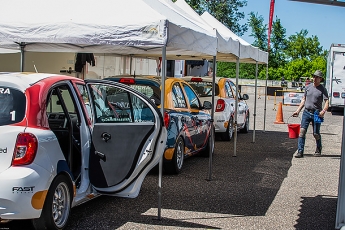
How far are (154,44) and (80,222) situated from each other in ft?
7.40

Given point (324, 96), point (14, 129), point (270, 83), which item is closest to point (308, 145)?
point (324, 96)

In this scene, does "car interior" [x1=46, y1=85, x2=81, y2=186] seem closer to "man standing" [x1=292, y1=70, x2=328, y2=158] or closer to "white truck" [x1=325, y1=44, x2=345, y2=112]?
"man standing" [x1=292, y1=70, x2=328, y2=158]

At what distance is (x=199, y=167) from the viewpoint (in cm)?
1042

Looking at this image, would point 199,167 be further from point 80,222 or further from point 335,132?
point 335,132

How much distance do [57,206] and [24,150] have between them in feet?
2.63

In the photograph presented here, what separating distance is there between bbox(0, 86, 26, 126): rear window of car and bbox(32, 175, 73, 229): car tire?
28.7 inches

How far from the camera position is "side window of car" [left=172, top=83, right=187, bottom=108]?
9.73m

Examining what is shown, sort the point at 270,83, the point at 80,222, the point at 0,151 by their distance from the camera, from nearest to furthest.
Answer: the point at 0,151
the point at 80,222
the point at 270,83

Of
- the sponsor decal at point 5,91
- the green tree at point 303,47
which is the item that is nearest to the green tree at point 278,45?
the green tree at point 303,47

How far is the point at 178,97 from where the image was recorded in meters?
9.96

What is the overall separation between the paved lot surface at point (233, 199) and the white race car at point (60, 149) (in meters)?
0.54

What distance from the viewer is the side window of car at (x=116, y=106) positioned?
6.98m

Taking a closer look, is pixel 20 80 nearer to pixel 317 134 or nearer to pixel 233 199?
pixel 233 199

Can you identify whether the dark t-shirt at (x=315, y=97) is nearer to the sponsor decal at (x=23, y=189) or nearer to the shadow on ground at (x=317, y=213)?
the shadow on ground at (x=317, y=213)
